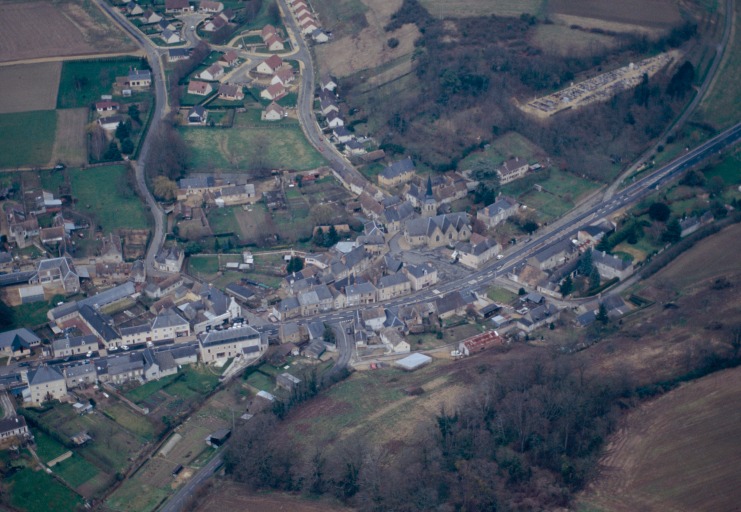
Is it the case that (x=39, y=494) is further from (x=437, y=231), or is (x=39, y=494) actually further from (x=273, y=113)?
(x=273, y=113)

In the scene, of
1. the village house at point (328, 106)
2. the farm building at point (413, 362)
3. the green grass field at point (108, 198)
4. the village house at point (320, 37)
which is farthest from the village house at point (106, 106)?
the farm building at point (413, 362)

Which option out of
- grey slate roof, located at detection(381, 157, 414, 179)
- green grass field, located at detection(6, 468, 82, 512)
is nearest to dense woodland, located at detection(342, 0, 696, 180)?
grey slate roof, located at detection(381, 157, 414, 179)

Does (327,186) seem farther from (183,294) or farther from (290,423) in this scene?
(290,423)

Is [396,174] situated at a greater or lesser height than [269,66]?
lesser

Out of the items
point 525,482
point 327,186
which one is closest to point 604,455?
point 525,482

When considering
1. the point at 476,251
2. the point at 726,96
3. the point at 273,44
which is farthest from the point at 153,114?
the point at 726,96

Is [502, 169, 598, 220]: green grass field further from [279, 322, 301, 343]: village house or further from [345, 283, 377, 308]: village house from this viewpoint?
[279, 322, 301, 343]: village house
